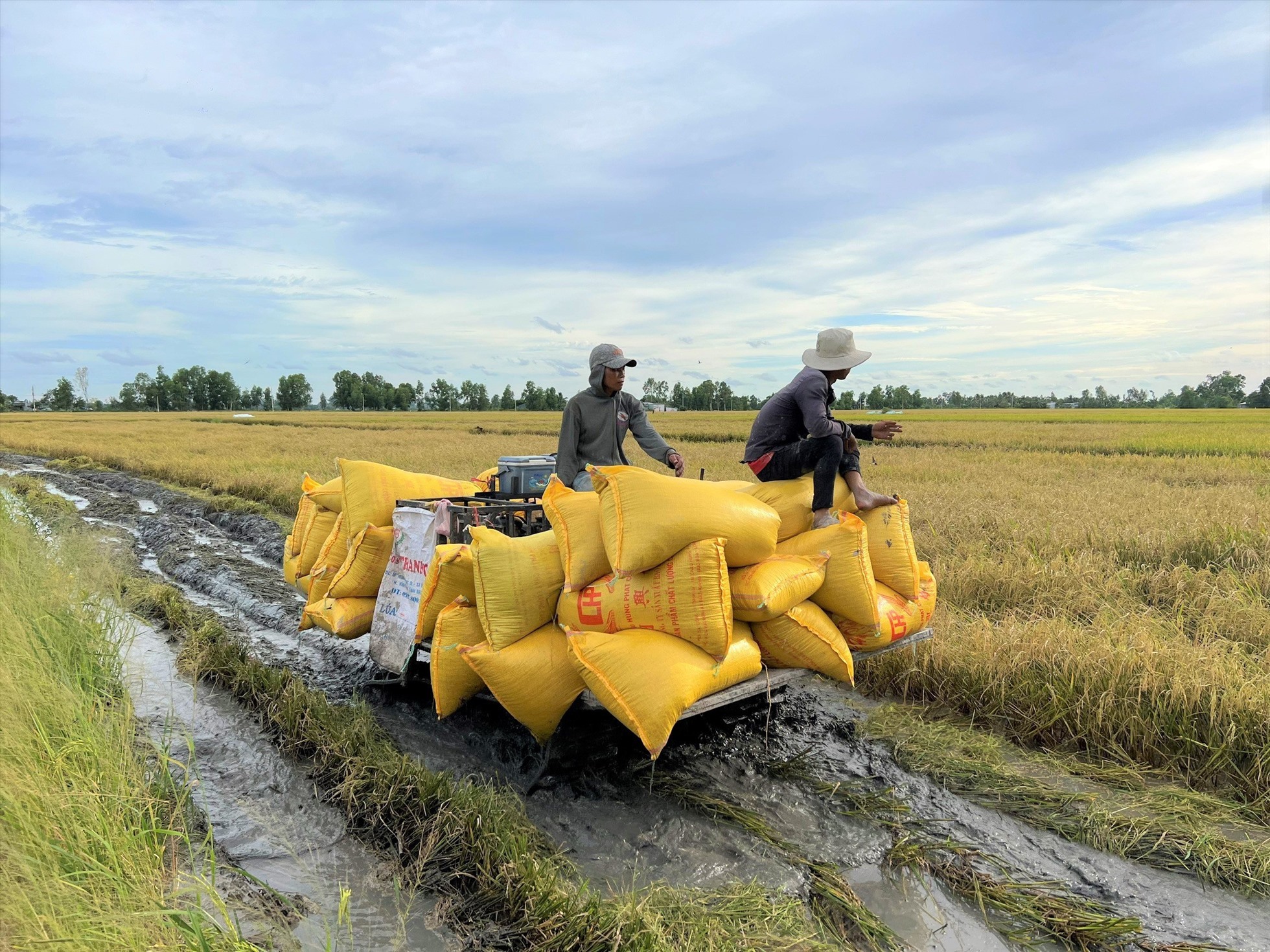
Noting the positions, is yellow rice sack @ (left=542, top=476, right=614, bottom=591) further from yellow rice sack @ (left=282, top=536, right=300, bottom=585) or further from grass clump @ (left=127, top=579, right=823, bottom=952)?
yellow rice sack @ (left=282, top=536, right=300, bottom=585)

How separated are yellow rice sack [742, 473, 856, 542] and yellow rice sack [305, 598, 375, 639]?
2209mm

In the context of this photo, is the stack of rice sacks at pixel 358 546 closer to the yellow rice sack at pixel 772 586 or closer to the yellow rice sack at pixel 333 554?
the yellow rice sack at pixel 333 554

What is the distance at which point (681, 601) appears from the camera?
2939 mm

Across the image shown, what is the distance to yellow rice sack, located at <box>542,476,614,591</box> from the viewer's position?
3178mm

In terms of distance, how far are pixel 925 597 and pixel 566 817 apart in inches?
77.5

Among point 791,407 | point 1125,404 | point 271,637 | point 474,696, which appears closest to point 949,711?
point 791,407

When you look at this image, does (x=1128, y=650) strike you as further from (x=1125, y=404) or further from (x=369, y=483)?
(x=1125, y=404)

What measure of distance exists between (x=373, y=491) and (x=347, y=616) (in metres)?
0.71

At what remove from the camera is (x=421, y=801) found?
293cm

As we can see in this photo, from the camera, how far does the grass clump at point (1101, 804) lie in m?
2.75

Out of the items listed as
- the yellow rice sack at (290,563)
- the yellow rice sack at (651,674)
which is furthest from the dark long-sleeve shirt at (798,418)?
the yellow rice sack at (290,563)

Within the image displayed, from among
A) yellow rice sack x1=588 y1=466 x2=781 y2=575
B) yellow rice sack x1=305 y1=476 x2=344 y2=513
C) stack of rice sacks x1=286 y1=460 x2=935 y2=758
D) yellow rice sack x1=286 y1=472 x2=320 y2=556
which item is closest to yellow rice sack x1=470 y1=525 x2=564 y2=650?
stack of rice sacks x1=286 y1=460 x2=935 y2=758

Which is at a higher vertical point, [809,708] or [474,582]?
[474,582]

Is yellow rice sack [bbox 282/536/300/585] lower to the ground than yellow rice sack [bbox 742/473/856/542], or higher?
lower
